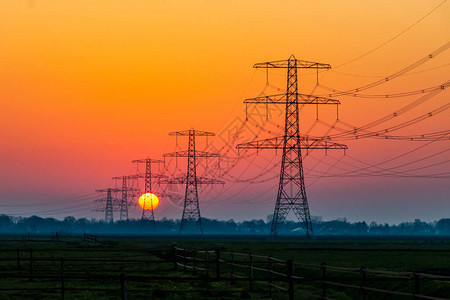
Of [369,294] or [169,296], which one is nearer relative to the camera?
[169,296]

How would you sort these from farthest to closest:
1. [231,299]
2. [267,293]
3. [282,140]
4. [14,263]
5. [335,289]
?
[282,140]
[14,263]
[335,289]
[267,293]
[231,299]

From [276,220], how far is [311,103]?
863 inches

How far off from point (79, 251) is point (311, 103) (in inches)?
1415

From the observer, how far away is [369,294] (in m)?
37.3

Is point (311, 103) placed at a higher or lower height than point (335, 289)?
higher

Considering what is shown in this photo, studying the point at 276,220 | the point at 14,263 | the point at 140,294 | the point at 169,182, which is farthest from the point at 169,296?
the point at 169,182

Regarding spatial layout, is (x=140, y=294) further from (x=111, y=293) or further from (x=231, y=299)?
(x=231, y=299)

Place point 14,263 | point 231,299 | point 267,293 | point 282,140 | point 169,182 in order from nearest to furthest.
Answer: point 231,299, point 267,293, point 14,263, point 282,140, point 169,182

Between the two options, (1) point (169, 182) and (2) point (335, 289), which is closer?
(2) point (335, 289)

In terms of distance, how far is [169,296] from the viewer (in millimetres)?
34438

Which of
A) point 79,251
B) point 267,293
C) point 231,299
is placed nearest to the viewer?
point 231,299

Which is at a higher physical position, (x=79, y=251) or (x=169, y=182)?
(x=169, y=182)

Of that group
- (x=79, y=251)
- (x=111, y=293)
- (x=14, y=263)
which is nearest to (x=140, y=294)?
(x=111, y=293)

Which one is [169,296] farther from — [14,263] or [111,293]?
[14,263]
